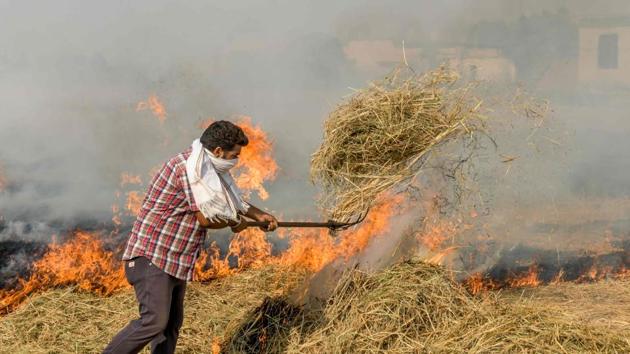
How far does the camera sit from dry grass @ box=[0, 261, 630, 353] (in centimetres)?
438

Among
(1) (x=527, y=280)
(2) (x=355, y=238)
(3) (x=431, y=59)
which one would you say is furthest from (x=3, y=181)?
(3) (x=431, y=59)

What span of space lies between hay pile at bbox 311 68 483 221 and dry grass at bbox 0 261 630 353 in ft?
2.21

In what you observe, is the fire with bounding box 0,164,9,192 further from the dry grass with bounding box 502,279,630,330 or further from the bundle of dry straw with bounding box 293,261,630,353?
the dry grass with bounding box 502,279,630,330

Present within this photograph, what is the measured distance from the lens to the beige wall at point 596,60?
19.4m

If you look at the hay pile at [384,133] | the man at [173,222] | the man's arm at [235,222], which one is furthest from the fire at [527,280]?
the man at [173,222]

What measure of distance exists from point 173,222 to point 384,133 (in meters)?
1.66


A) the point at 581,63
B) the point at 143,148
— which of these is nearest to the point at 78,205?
the point at 143,148

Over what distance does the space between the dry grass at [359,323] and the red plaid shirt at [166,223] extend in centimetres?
118

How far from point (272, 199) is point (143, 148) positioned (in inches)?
99.2

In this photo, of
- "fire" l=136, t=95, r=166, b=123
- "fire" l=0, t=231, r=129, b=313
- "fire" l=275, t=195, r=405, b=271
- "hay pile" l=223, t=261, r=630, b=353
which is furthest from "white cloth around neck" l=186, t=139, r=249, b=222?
"fire" l=136, t=95, r=166, b=123

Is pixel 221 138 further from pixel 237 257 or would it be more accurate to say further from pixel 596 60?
pixel 596 60

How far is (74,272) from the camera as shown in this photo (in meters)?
6.33

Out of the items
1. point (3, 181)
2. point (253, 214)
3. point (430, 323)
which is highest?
point (253, 214)

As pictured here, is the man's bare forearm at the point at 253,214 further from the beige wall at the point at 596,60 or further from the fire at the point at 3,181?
the beige wall at the point at 596,60
